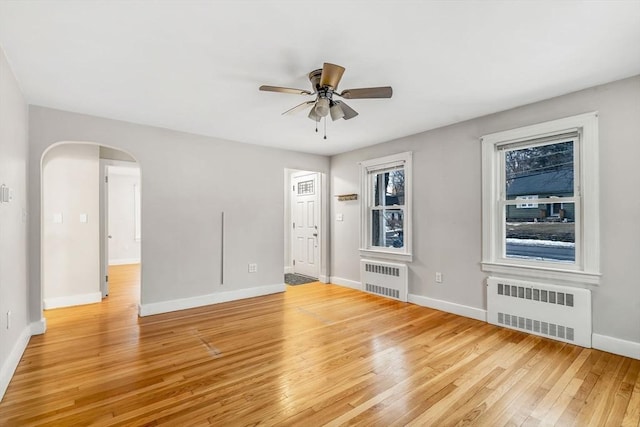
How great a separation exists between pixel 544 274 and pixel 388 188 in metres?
2.45

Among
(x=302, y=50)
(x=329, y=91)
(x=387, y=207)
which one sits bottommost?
(x=387, y=207)

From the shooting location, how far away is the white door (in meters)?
6.30

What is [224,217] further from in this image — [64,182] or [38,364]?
[38,364]

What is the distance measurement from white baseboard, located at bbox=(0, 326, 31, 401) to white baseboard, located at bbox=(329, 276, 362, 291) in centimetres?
422

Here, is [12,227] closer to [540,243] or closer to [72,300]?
[72,300]

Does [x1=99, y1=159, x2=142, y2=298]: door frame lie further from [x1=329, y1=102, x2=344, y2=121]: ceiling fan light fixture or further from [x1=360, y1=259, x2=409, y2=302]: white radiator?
[x1=360, y1=259, x2=409, y2=302]: white radiator

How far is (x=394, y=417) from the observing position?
1.93 m

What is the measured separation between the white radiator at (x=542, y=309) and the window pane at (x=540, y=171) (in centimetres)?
95

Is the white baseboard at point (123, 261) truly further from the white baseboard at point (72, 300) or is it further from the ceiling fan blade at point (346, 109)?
the ceiling fan blade at point (346, 109)

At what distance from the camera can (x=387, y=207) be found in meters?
5.04

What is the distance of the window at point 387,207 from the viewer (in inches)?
183

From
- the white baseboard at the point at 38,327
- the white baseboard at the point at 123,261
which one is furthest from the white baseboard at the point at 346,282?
the white baseboard at the point at 123,261

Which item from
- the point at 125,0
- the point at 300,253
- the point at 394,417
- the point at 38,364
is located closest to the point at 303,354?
the point at 394,417

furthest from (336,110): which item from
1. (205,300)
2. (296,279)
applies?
(296,279)
